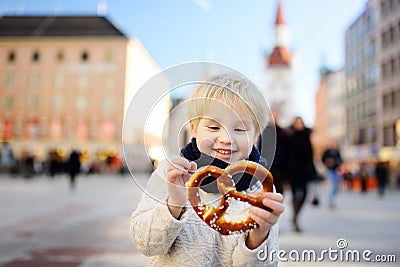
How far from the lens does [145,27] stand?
289 cm

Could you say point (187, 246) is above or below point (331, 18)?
below

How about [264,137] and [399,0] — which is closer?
[264,137]

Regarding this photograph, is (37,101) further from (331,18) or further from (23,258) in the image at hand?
(331,18)

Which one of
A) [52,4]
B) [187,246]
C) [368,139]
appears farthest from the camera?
[368,139]

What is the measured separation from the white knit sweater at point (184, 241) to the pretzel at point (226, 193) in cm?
14

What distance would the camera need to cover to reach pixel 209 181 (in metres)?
1.10

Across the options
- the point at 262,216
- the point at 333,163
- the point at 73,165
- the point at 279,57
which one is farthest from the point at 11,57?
the point at 279,57

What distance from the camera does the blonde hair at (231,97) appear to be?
1.16m

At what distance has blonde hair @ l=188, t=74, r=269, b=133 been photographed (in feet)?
3.79

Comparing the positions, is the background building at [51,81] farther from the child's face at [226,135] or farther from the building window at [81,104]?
the child's face at [226,135]

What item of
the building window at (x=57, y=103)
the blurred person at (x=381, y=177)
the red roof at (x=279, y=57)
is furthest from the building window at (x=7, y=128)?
the red roof at (x=279, y=57)

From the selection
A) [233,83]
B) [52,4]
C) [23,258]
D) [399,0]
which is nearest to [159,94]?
[233,83]

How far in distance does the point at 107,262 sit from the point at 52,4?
7.11 feet

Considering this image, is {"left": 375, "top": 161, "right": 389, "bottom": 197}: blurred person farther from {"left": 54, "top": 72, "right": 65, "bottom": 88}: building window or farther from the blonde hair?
the blonde hair
